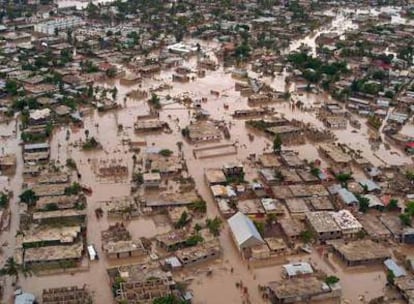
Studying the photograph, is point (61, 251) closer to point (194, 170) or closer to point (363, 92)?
point (194, 170)

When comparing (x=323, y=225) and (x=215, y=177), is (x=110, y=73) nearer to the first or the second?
(x=215, y=177)

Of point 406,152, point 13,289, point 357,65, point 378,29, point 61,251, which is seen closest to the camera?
point 13,289

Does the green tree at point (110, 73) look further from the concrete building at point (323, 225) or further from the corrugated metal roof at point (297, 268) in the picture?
the corrugated metal roof at point (297, 268)

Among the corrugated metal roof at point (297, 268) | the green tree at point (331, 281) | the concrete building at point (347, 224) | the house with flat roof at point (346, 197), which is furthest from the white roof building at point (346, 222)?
the green tree at point (331, 281)

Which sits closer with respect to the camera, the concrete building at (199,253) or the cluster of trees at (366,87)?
the concrete building at (199,253)

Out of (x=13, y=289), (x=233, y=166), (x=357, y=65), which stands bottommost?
(x=13, y=289)

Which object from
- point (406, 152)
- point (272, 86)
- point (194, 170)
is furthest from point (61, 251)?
point (272, 86)
